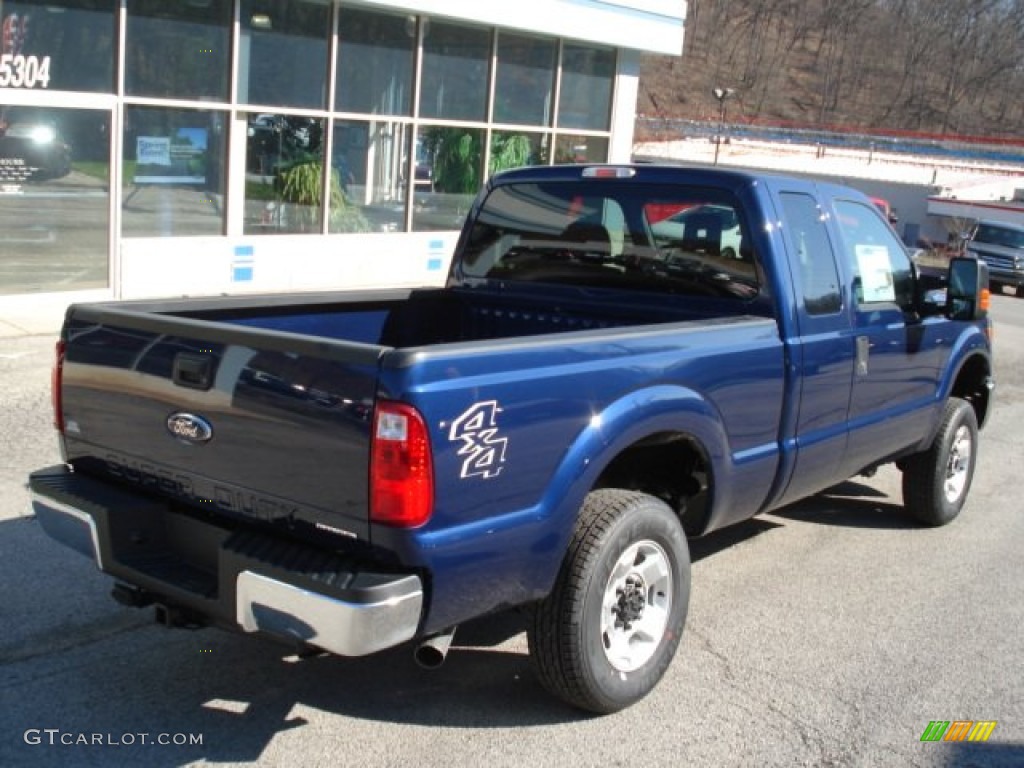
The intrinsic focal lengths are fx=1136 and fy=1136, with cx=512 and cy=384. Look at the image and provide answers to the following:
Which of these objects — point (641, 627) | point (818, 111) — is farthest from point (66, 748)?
point (818, 111)

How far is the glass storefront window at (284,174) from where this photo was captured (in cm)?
1335

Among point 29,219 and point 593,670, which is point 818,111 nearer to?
point 29,219

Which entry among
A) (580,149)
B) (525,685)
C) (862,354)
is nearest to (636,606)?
(525,685)

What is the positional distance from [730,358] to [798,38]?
376ft

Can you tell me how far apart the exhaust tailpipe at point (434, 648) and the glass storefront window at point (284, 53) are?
419 inches

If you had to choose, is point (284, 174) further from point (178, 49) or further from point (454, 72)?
point (454, 72)

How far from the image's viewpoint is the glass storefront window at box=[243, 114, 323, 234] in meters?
13.4

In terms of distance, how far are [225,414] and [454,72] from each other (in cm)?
1271

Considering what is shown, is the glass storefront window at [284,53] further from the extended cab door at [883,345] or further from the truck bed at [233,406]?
the truck bed at [233,406]

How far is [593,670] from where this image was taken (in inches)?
150

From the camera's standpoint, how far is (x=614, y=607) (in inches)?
156

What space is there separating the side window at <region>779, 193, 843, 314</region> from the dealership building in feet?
28.1

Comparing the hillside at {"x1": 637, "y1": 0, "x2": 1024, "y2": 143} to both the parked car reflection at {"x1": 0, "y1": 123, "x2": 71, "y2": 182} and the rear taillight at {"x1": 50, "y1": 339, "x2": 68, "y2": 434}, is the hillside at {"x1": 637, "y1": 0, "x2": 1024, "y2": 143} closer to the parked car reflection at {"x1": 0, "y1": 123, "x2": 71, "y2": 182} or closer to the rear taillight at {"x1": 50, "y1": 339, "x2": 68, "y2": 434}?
the parked car reflection at {"x1": 0, "y1": 123, "x2": 71, "y2": 182}

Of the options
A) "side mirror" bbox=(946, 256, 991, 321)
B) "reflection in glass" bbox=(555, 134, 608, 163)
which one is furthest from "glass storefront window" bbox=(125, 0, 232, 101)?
"side mirror" bbox=(946, 256, 991, 321)
